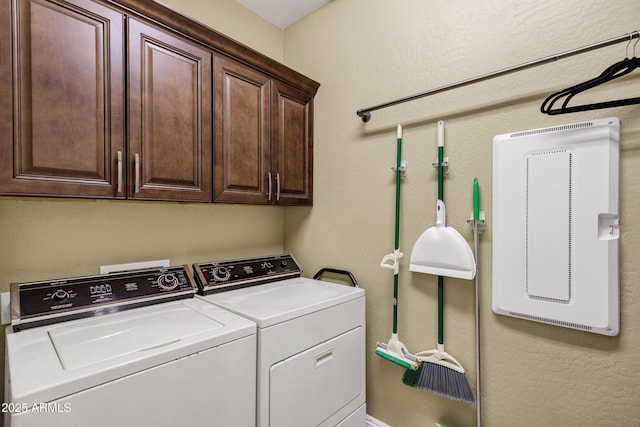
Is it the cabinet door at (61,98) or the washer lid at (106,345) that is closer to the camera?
the washer lid at (106,345)

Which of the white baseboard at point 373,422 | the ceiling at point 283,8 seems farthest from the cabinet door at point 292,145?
the white baseboard at point 373,422

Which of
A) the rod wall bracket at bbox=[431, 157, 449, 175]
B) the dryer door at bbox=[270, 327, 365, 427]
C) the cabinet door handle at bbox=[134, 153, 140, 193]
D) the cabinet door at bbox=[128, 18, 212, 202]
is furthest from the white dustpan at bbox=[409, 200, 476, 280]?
the cabinet door handle at bbox=[134, 153, 140, 193]

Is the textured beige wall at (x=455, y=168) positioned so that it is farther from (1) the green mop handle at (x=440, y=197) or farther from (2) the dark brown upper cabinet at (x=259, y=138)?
(2) the dark brown upper cabinet at (x=259, y=138)

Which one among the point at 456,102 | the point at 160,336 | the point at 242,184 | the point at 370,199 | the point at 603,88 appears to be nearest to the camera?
the point at 160,336

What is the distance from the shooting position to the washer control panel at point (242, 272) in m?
1.63

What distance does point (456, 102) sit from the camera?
1.52 metres

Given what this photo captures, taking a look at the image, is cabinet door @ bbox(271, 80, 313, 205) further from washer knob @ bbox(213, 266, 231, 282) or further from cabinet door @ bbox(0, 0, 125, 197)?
cabinet door @ bbox(0, 0, 125, 197)

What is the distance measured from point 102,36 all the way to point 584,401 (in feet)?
7.81

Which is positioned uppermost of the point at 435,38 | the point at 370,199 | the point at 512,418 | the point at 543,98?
the point at 435,38

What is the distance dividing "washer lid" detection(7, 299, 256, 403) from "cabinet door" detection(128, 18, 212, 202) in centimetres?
53

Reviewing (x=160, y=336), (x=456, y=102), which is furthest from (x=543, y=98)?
(x=160, y=336)

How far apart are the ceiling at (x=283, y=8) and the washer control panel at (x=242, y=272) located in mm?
1728

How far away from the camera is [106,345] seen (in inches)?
38.8

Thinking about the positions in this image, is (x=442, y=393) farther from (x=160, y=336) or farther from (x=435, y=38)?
(x=435, y=38)
